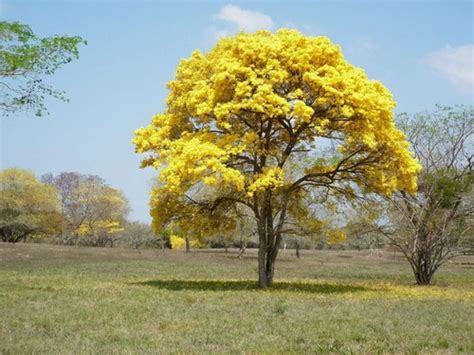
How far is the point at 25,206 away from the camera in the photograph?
78250 mm

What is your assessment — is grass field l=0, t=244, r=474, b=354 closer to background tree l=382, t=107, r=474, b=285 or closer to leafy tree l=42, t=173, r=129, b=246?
background tree l=382, t=107, r=474, b=285

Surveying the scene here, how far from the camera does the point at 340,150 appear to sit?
1039 inches

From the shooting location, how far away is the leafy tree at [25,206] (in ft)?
252

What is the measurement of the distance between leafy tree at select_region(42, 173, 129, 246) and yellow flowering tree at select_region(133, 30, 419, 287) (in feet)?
224

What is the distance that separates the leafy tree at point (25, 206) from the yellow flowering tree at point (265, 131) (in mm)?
55493

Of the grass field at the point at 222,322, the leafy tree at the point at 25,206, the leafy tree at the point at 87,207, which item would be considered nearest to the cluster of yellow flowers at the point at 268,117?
the grass field at the point at 222,322

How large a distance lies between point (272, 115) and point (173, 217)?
25.4 feet

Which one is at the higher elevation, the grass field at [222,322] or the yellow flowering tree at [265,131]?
the yellow flowering tree at [265,131]

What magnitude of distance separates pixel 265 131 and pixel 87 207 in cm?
7261

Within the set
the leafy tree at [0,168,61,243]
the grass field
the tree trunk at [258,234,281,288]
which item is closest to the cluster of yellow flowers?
the tree trunk at [258,234,281,288]

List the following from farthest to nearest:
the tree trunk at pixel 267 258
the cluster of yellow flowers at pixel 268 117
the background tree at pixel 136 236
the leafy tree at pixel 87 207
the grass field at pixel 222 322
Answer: the background tree at pixel 136 236 < the leafy tree at pixel 87 207 < the tree trunk at pixel 267 258 < the cluster of yellow flowers at pixel 268 117 < the grass field at pixel 222 322

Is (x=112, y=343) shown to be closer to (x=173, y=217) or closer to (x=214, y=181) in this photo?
(x=214, y=181)

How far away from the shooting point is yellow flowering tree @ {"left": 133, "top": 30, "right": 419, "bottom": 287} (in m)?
Result: 22.6

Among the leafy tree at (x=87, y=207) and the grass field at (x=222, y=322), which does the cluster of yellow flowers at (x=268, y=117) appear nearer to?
the grass field at (x=222, y=322)
